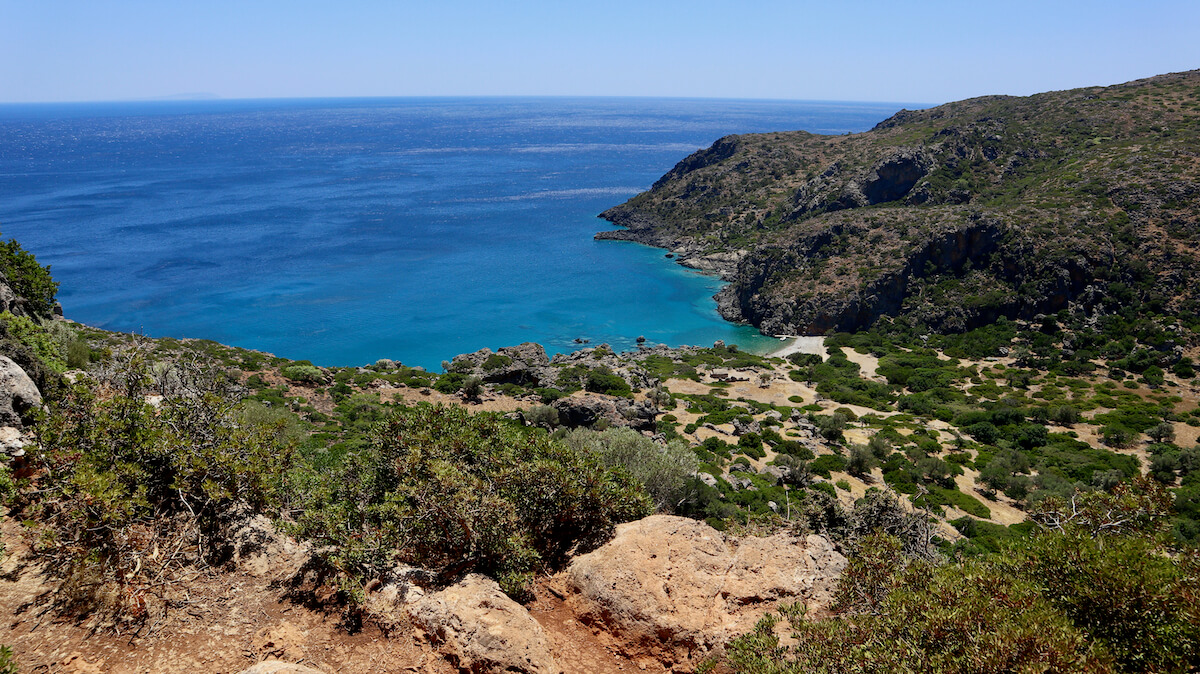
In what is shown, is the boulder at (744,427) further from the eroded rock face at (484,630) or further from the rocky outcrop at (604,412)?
the eroded rock face at (484,630)

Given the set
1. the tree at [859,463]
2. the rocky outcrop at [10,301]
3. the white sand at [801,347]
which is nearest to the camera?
the rocky outcrop at [10,301]

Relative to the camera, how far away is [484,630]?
27.5 ft

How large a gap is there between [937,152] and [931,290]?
3439cm

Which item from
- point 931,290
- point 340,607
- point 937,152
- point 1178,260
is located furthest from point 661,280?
point 340,607

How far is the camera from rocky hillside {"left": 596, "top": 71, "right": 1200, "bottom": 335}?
58656mm

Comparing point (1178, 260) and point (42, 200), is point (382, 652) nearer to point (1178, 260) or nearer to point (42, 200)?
point (1178, 260)

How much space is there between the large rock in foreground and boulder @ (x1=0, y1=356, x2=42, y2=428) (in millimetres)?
11801

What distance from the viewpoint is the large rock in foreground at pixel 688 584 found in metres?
9.36

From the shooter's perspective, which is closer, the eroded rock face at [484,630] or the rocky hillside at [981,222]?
the eroded rock face at [484,630]

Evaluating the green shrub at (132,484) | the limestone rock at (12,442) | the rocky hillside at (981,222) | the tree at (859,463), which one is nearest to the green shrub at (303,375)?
the green shrub at (132,484)

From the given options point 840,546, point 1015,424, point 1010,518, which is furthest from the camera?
point 1015,424

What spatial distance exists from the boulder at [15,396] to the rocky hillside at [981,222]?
207 feet

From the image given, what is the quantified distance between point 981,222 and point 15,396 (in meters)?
78.4

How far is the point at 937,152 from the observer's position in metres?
87.5
